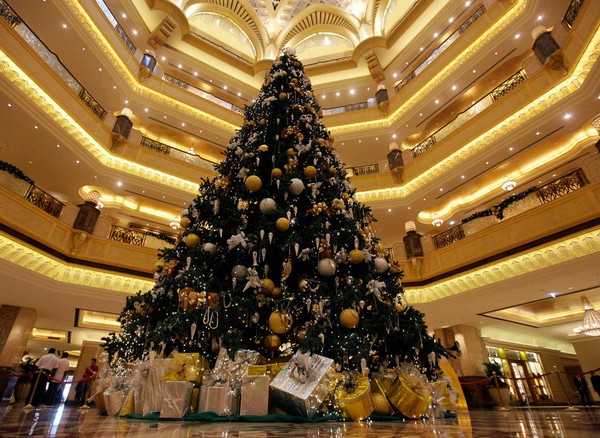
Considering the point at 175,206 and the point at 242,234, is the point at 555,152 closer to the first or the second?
the point at 242,234

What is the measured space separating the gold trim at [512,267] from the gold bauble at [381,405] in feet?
22.6

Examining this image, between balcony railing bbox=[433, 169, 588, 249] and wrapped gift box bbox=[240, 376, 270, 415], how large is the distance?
8.35 meters

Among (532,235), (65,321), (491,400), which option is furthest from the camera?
(65,321)

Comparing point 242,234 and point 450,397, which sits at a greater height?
point 242,234

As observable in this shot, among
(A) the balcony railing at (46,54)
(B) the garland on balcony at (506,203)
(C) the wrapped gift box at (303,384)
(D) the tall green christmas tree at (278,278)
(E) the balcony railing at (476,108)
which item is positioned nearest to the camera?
(C) the wrapped gift box at (303,384)

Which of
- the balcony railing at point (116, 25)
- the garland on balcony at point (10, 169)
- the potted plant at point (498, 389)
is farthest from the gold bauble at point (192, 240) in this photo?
the balcony railing at point (116, 25)

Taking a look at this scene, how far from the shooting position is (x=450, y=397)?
2.89 metres

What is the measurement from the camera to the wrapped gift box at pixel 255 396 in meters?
2.32

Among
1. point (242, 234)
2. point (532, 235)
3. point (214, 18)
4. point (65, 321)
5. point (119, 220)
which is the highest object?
point (214, 18)

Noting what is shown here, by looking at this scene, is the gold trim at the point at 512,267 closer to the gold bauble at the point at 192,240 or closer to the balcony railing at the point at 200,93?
the gold bauble at the point at 192,240

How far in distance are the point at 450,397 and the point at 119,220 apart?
12.8m

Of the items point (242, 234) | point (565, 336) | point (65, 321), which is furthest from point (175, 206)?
point (565, 336)

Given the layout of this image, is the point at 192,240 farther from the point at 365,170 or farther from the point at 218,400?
the point at 365,170

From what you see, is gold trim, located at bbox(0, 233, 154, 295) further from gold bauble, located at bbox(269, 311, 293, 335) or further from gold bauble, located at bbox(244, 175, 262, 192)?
gold bauble, located at bbox(269, 311, 293, 335)
